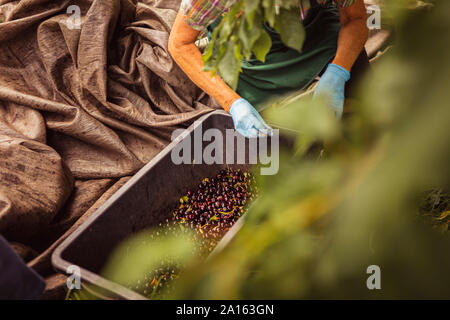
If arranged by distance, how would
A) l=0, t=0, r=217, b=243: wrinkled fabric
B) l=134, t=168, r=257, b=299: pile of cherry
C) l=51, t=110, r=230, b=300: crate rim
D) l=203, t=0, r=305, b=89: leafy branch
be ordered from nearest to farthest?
l=203, t=0, r=305, b=89: leafy branch
l=51, t=110, r=230, b=300: crate rim
l=134, t=168, r=257, b=299: pile of cherry
l=0, t=0, r=217, b=243: wrinkled fabric

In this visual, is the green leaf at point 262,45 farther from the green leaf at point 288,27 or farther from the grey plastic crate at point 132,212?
the grey plastic crate at point 132,212

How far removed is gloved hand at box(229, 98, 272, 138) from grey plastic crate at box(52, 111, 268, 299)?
0.05m

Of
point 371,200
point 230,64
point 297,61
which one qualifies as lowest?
point 371,200

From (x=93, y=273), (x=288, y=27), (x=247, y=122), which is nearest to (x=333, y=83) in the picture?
(x=247, y=122)

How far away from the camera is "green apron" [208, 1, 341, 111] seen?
4.68 ft

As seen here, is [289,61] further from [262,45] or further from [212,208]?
[262,45]

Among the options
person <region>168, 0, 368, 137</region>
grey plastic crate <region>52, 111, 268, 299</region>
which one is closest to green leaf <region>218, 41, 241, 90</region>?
grey plastic crate <region>52, 111, 268, 299</region>

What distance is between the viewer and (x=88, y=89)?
1556 mm

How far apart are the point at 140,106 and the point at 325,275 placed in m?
1.55

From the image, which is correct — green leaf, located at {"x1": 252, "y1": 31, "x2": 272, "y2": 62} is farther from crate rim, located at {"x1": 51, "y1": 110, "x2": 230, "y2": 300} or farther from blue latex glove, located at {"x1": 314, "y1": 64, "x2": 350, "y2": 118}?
blue latex glove, located at {"x1": 314, "y1": 64, "x2": 350, "y2": 118}

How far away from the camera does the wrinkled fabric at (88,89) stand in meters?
1.52

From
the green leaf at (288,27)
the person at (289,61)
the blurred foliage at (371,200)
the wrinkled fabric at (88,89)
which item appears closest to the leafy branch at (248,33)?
the green leaf at (288,27)

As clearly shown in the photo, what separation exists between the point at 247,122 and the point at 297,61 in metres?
0.43
